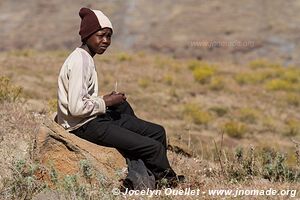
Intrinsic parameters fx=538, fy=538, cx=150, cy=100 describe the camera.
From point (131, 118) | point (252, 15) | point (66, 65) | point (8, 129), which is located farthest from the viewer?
point (252, 15)

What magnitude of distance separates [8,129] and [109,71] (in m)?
14.8

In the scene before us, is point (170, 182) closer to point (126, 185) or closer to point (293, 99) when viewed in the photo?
point (126, 185)

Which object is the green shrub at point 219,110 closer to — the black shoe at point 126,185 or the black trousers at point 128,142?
the black trousers at point 128,142

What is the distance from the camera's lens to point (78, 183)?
4.29 m

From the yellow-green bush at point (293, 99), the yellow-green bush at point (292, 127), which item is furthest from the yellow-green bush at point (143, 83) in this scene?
the yellow-green bush at point (292, 127)

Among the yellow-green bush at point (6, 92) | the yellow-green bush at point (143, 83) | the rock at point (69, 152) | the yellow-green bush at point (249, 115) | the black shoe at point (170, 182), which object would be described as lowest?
the yellow-green bush at point (249, 115)

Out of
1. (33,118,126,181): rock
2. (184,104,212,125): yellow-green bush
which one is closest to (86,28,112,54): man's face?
(33,118,126,181): rock

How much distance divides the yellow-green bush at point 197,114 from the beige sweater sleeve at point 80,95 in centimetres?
1050

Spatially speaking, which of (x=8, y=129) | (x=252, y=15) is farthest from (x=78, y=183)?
(x=252, y=15)

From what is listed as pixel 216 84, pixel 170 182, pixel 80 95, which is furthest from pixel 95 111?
pixel 216 84

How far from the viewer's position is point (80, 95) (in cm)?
476

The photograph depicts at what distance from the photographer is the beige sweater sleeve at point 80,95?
15.6 ft

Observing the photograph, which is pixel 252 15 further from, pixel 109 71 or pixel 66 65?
pixel 66 65

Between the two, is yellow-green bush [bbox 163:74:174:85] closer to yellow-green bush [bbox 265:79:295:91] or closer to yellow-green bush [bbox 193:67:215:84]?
yellow-green bush [bbox 193:67:215:84]
